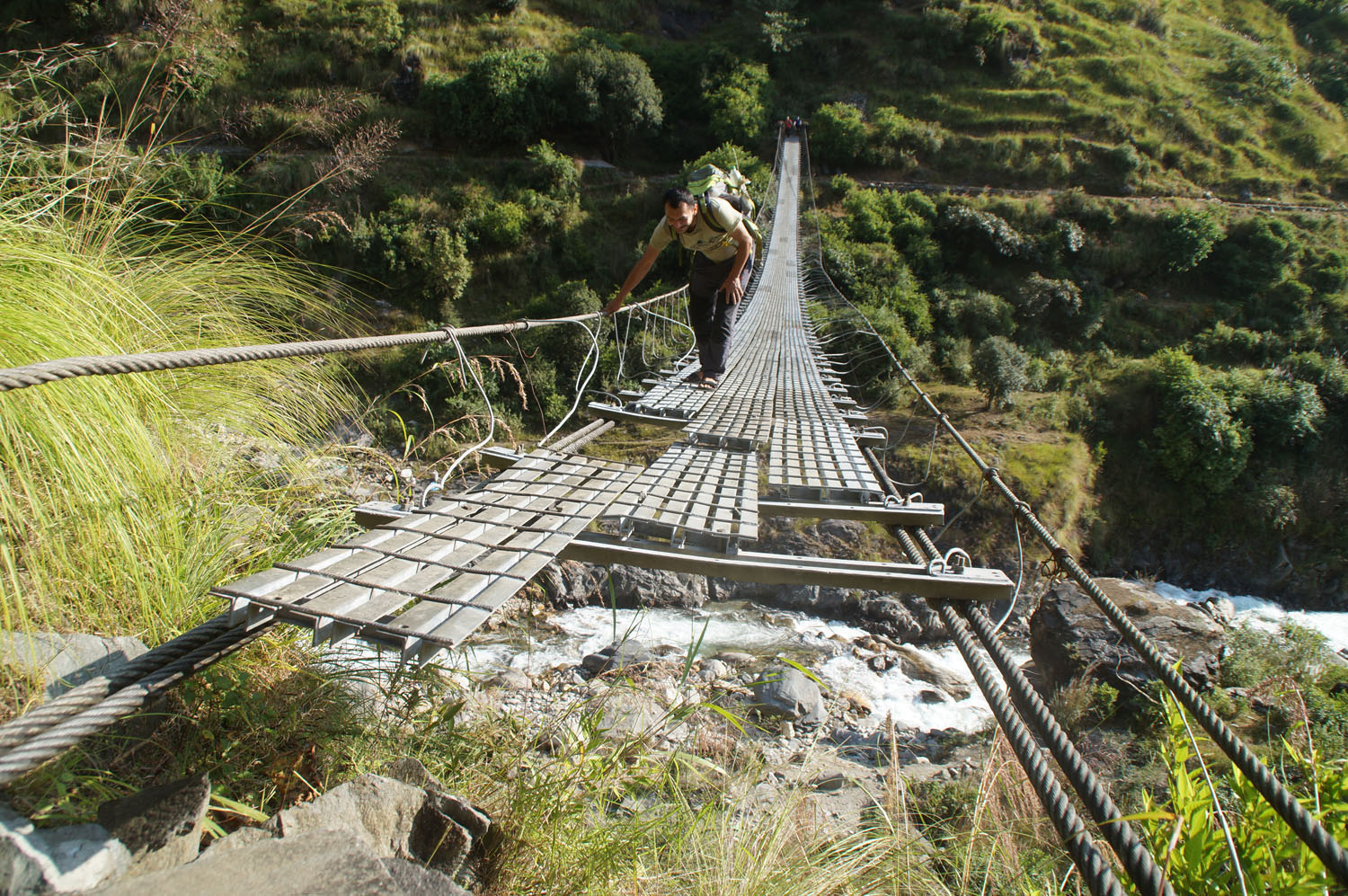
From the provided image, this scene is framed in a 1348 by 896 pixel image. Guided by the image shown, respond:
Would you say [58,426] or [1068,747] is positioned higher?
[58,426]

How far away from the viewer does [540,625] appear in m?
5.90

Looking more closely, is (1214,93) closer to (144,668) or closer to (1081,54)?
(1081,54)

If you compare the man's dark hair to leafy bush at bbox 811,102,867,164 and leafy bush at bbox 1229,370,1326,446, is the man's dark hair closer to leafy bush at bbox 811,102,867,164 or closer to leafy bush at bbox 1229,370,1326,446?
leafy bush at bbox 1229,370,1326,446

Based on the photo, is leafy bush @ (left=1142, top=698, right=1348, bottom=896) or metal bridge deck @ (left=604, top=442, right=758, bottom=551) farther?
metal bridge deck @ (left=604, top=442, right=758, bottom=551)

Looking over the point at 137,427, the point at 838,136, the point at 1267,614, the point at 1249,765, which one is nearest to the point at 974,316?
the point at 1267,614

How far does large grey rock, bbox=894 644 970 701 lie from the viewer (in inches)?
→ 223

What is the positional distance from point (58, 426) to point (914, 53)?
25862 mm

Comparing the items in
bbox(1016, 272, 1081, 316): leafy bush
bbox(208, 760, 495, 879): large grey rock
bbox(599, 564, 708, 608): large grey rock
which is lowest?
bbox(599, 564, 708, 608): large grey rock

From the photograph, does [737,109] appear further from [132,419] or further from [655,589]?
[132,419]

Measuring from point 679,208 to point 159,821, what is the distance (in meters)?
2.77

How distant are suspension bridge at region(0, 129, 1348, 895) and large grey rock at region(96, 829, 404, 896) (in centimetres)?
18

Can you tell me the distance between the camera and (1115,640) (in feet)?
18.5

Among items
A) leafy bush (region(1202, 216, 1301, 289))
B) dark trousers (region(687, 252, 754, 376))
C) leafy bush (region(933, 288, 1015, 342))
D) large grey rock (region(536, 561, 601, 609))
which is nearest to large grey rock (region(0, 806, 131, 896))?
dark trousers (region(687, 252, 754, 376))

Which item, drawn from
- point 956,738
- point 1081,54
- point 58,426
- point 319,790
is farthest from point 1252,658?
point 1081,54
